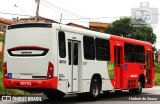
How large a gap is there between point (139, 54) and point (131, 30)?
173ft

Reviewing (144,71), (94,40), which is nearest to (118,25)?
(144,71)

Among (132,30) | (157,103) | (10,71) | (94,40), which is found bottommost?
(157,103)

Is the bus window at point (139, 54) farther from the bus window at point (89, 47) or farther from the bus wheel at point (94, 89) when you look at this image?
the bus window at point (89, 47)

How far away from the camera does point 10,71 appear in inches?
592

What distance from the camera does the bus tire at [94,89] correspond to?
16.9 metres

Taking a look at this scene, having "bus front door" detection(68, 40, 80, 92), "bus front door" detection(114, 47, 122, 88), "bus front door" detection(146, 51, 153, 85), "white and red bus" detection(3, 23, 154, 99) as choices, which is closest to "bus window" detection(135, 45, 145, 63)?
"bus front door" detection(146, 51, 153, 85)

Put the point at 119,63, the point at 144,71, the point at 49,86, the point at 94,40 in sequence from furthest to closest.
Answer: the point at 144,71
the point at 119,63
the point at 94,40
the point at 49,86

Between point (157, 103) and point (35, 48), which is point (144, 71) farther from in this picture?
point (35, 48)

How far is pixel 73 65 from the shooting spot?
15.8 metres

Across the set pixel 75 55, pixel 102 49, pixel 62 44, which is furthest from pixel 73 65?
pixel 102 49

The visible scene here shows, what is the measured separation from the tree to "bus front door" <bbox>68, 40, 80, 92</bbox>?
189ft

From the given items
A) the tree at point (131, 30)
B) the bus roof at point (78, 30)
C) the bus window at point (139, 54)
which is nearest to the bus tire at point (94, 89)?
the bus roof at point (78, 30)

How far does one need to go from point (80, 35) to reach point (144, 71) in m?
7.71

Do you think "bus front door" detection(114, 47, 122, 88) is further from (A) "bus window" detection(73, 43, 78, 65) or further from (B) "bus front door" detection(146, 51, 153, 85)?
(B) "bus front door" detection(146, 51, 153, 85)
